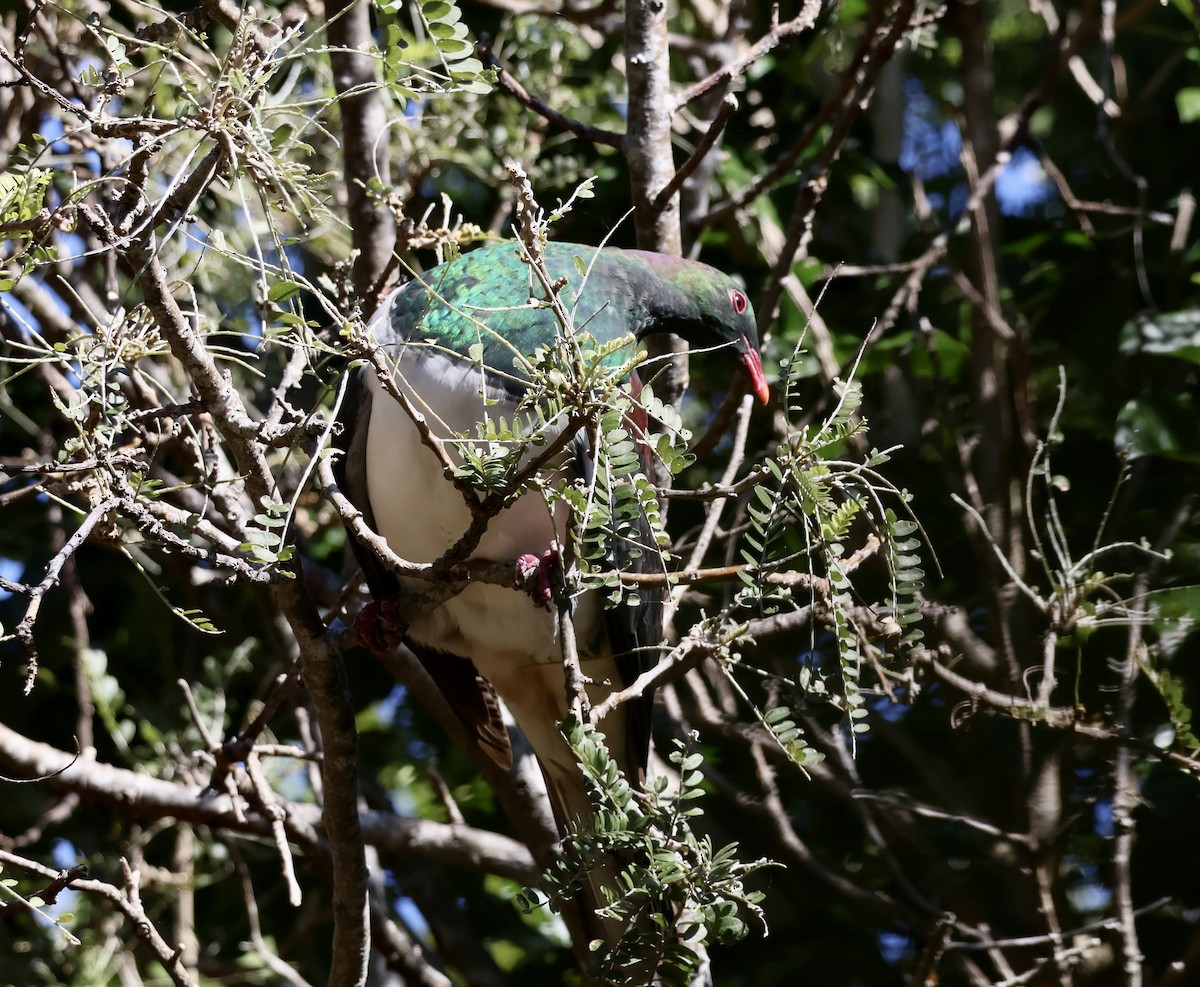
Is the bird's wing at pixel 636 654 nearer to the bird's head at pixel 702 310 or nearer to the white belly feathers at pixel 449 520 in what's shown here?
the white belly feathers at pixel 449 520

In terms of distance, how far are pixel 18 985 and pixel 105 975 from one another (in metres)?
0.23

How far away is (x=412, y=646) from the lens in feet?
10.5

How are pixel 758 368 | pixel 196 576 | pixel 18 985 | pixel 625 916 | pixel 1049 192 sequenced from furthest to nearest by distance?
pixel 1049 192 < pixel 18 985 < pixel 196 576 < pixel 758 368 < pixel 625 916

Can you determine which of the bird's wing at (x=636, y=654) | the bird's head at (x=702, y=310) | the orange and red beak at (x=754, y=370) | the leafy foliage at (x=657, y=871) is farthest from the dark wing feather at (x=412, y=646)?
the leafy foliage at (x=657, y=871)

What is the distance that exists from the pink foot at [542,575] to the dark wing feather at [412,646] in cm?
48

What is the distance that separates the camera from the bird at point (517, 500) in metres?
2.58

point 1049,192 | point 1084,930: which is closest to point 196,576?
point 1084,930

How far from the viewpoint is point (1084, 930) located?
289 cm

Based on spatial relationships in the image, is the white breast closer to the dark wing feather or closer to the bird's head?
the dark wing feather

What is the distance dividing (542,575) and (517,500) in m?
0.17

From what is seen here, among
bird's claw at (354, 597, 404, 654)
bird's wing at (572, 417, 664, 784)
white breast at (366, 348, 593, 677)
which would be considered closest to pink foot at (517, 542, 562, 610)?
white breast at (366, 348, 593, 677)

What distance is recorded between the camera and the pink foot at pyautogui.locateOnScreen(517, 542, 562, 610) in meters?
2.27

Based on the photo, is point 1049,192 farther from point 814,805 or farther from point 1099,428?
point 814,805

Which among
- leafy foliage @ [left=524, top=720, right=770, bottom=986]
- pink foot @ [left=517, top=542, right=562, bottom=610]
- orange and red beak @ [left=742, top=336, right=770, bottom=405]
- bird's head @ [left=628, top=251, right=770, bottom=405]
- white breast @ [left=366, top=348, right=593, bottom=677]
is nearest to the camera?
leafy foliage @ [left=524, top=720, right=770, bottom=986]
